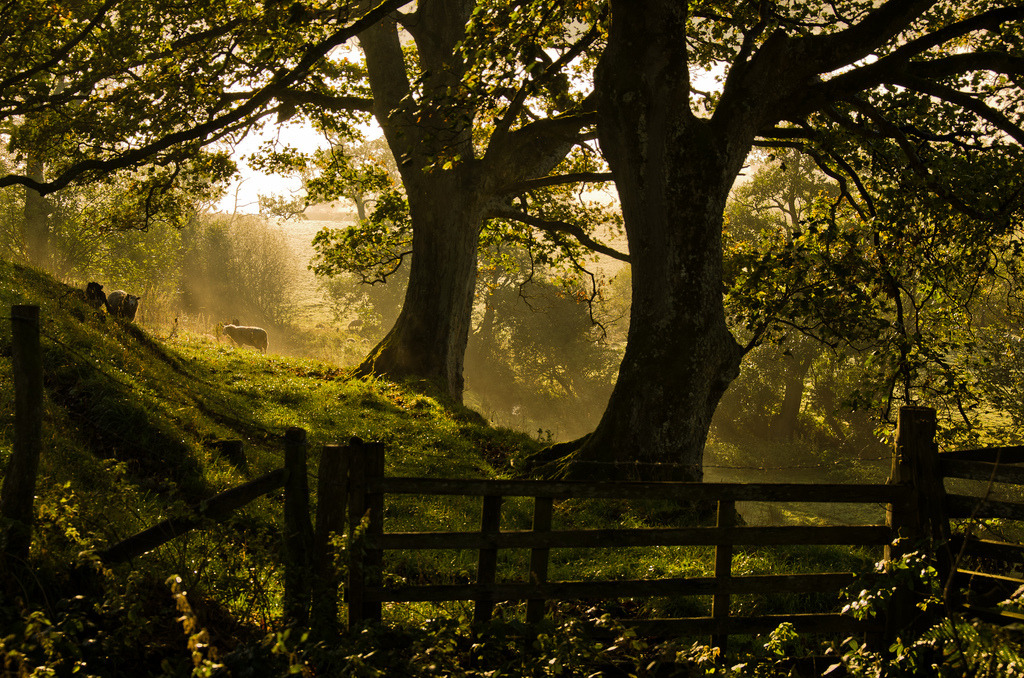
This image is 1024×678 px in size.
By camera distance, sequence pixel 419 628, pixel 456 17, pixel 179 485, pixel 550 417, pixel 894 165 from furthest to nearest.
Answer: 1. pixel 550 417
2. pixel 456 17
3. pixel 894 165
4. pixel 179 485
5. pixel 419 628

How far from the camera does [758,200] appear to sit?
4538cm

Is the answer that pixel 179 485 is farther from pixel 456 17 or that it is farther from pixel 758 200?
pixel 758 200

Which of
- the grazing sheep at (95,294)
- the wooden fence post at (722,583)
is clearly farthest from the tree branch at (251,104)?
the wooden fence post at (722,583)

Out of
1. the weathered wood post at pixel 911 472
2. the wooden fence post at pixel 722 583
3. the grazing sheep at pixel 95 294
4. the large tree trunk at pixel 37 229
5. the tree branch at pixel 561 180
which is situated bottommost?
A: the wooden fence post at pixel 722 583

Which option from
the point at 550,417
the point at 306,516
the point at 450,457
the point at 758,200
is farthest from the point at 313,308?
the point at 306,516

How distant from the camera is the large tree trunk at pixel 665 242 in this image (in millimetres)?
9406

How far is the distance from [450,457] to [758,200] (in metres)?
38.6

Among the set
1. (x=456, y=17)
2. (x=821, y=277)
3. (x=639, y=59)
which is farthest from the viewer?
(x=456, y=17)

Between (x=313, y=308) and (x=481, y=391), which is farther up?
(x=313, y=308)

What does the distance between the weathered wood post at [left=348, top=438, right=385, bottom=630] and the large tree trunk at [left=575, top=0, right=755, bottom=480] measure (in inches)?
201

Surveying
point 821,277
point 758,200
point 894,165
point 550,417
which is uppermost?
point 758,200

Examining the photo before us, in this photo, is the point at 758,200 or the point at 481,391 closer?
the point at 758,200

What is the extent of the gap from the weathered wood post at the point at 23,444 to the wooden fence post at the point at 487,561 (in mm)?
2846

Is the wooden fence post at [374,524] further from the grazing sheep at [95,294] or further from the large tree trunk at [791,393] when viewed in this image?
the large tree trunk at [791,393]
